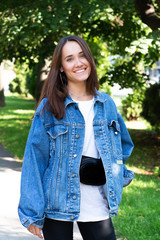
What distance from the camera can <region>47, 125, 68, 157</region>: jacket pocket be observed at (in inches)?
93.1

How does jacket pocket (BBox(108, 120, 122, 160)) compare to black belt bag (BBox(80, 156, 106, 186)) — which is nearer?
black belt bag (BBox(80, 156, 106, 186))

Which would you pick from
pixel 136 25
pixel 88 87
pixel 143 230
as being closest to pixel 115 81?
pixel 136 25

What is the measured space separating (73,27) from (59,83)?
949cm

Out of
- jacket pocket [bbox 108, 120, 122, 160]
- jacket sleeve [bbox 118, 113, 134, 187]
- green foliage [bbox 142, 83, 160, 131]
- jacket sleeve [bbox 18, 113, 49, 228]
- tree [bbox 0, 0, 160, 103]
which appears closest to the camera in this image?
jacket sleeve [bbox 18, 113, 49, 228]

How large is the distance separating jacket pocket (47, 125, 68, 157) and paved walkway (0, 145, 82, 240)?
2148 millimetres

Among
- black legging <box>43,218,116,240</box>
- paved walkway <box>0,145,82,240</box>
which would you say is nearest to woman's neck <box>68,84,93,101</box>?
black legging <box>43,218,116,240</box>

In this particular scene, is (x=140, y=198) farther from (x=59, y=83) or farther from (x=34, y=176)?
(x=34, y=176)

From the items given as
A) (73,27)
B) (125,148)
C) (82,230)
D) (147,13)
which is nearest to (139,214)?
(125,148)

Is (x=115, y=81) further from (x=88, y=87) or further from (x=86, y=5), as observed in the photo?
(x=88, y=87)

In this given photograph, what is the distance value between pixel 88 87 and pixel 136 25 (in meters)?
9.55

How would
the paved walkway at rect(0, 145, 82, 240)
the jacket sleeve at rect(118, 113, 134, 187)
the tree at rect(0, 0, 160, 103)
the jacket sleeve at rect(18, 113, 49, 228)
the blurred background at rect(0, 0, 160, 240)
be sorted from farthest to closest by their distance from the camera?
1. the tree at rect(0, 0, 160, 103)
2. the blurred background at rect(0, 0, 160, 240)
3. the paved walkway at rect(0, 145, 82, 240)
4. the jacket sleeve at rect(118, 113, 134, 187)
5. the jacket sleeve at rect(18, 113, 49, 228)

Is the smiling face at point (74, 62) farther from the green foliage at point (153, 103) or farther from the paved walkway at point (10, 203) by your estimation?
the green foliage at point (153, 103)

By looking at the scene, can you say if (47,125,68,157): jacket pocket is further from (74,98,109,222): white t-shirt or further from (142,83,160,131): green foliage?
(142,83,160,131): green foliage

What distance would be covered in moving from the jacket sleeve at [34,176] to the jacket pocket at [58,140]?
0.03 m
